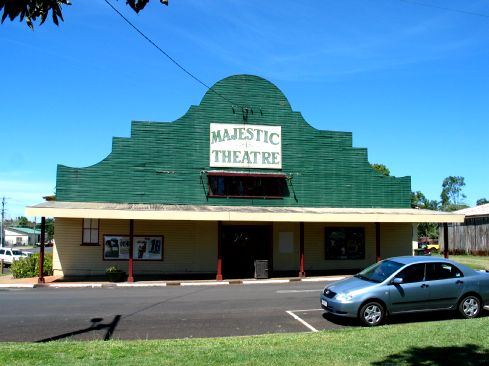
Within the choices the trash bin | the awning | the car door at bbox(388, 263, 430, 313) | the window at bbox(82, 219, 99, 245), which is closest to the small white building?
the window at bbox(82, 219, 99, 245)

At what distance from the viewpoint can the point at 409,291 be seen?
11.3 metres

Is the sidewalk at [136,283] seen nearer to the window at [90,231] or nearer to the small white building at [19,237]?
the window at [90,231]

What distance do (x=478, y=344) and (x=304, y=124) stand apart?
745 inches

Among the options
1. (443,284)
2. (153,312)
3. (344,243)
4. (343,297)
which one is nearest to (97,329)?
(153,312)

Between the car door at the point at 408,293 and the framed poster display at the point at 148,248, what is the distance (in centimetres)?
1497

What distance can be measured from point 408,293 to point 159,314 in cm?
615

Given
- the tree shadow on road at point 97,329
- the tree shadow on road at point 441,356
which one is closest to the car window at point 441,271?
the tree shadow on road at point 441,356

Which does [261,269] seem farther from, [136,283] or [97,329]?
[97,329]

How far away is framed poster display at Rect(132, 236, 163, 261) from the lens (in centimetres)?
2412

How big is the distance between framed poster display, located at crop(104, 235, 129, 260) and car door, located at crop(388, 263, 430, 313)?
15.5 m

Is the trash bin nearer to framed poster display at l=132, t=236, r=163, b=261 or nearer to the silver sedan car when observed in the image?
framed poster display at l=132, t=236, r=163, b=261

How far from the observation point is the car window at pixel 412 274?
11.5 metres

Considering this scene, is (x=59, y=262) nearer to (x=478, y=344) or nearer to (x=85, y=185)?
(x=85, y=185)

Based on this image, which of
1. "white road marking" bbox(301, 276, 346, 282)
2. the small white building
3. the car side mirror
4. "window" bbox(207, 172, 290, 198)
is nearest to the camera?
the car side mirror
